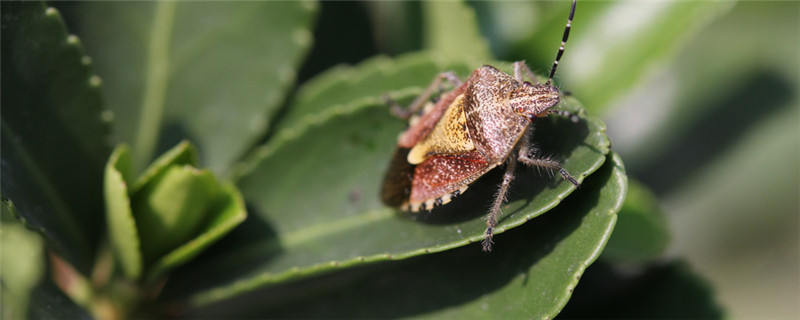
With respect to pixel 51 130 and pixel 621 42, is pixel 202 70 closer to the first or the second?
pixel 51 130

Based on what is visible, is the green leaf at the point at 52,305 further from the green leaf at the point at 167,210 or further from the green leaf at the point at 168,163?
the green leaf at the point at 168,163

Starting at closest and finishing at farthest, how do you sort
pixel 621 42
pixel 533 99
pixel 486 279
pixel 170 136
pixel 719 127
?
pixel 486 279 < pixel 533 99 < pixel 170 136 < pixel 621 42 < pixel 719 127

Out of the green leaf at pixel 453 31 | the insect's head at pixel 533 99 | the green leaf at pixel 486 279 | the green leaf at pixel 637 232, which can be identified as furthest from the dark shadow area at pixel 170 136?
the green leaf at pixel 637 232

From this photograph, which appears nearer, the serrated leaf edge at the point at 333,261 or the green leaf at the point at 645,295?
the serrated leaf edge at the point at 333,261

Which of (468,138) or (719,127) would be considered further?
(719,127)

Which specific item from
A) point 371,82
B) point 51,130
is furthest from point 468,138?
point 51,130

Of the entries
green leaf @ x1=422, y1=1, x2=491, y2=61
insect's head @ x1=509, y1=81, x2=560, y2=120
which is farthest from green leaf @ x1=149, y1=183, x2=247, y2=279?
green leaf @ x1=422, y1=1, x2=491, y2=61

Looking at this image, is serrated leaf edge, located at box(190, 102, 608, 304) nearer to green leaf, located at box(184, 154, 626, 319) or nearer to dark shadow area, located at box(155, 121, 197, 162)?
green leaf, located at box(184, 154, 626, 319)
